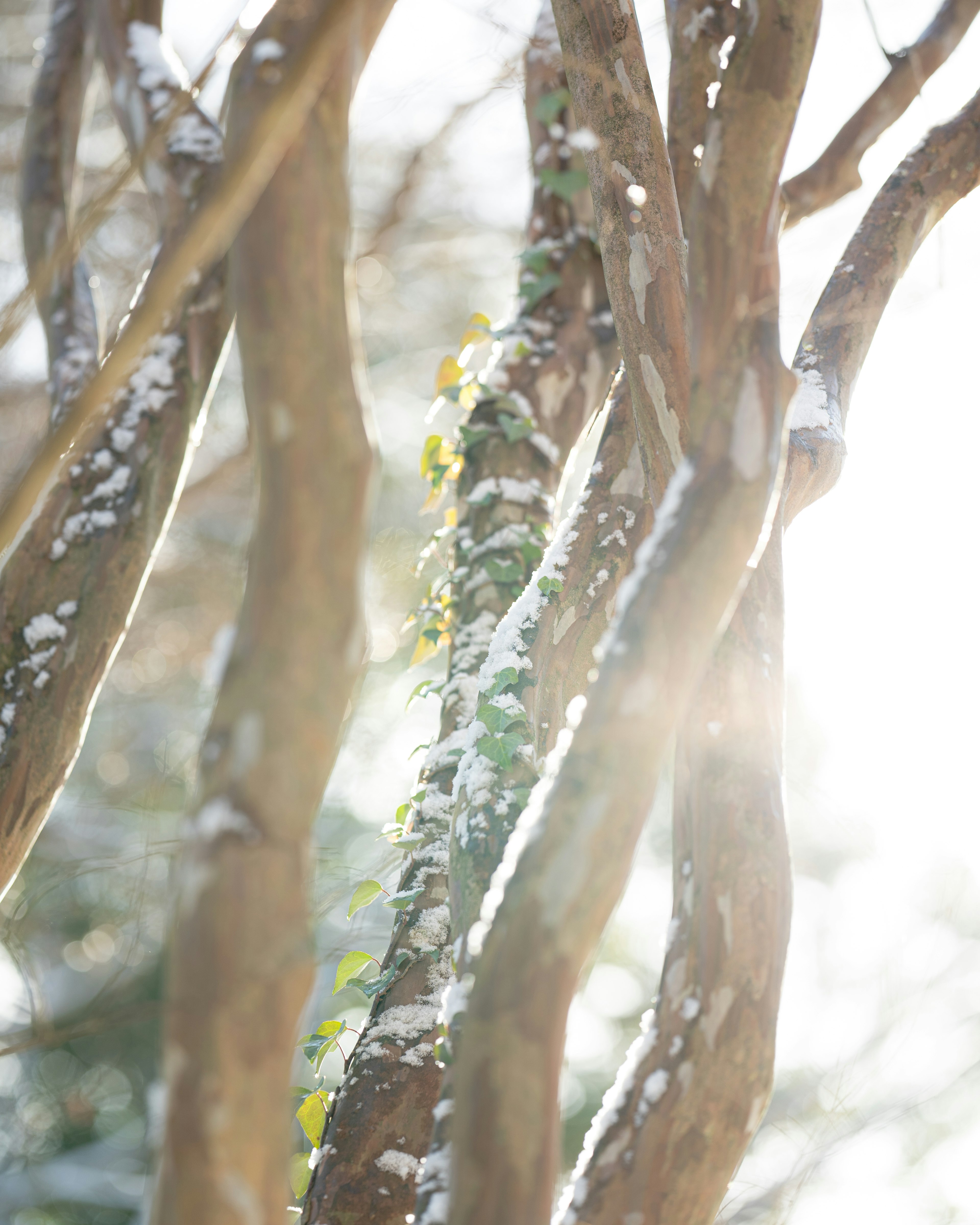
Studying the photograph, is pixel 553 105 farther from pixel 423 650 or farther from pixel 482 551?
pixel 423 650

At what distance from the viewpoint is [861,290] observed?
45.1 inches

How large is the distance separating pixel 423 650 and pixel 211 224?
109cm

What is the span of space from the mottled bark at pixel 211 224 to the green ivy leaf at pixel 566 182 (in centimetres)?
120

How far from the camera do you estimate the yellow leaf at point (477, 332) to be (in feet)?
4.97

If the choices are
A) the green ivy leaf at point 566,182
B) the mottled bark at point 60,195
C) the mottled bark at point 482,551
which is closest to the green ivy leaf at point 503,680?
the mottled bark at point 482,551

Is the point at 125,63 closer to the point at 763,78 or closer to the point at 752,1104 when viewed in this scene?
the point at 763,78

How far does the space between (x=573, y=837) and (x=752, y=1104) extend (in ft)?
0.80

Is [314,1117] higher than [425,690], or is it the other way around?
[425,690]

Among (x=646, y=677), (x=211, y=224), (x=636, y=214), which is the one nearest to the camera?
(x=211, y=224)

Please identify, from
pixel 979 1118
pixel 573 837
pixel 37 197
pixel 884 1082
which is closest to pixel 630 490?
pixel 573 837

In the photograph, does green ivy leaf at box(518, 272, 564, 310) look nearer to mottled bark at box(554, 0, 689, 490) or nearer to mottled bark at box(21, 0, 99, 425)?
mottled bark at box(554, 0, 689, 490)

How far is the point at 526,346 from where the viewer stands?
1473 millimetres

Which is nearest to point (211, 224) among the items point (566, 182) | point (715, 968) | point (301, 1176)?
point (715, 968)

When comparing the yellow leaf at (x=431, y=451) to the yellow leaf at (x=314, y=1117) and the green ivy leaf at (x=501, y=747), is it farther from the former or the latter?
the yellow leaf at (x=314, y=1117)
